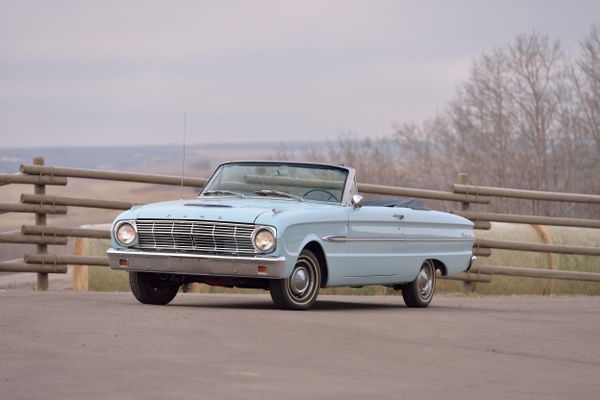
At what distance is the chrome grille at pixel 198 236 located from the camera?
38.8 ft

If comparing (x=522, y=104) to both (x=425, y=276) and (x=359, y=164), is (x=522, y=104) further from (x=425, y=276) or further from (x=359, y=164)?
(x=425, y=276)

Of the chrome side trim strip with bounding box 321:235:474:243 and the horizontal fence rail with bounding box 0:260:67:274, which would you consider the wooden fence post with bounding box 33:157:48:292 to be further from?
the chrome side trim strip with bounding box 321:235:474:243

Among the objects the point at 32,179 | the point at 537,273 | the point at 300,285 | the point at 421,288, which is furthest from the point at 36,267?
the point at 537,273

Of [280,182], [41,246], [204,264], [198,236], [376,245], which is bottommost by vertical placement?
[41,246]

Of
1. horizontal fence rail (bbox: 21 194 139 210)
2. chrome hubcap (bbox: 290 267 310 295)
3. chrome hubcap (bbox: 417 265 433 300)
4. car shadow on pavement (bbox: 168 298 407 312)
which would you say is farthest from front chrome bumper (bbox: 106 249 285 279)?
horizontal fence rail (bbox: 21 194 139 210)

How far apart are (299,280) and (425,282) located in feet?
8.80

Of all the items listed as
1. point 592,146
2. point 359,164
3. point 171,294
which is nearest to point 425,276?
point 171,294

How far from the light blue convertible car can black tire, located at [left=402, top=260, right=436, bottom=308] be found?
1cm

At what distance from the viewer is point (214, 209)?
1205cm

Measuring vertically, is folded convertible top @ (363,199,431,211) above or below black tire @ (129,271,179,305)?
above

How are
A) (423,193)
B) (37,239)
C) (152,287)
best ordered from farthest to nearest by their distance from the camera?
(423,193)
(37,239)
(152,287)

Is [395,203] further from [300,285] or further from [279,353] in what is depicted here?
[279,353]

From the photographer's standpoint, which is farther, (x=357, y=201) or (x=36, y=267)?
(x=36, y=267)

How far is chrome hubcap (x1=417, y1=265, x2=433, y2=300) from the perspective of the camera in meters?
14.5
